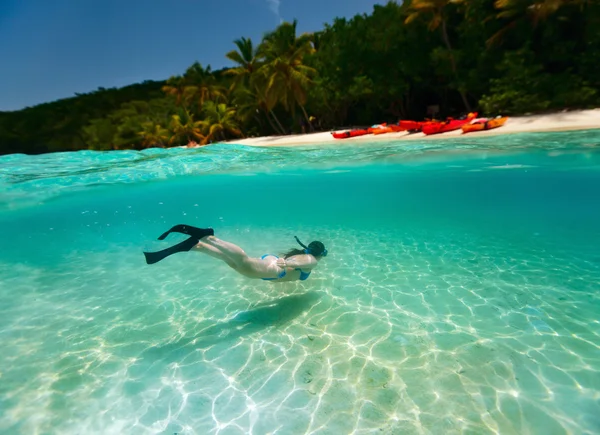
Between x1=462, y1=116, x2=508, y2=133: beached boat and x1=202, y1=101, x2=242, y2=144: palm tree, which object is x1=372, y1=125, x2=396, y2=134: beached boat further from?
x1=202, y1=101, x2=242, y2=144: palm tree

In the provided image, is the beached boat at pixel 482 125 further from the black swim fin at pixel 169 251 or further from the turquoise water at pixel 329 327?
the black swim fin at pixel 169 251

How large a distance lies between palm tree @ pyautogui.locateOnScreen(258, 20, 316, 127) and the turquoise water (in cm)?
2103

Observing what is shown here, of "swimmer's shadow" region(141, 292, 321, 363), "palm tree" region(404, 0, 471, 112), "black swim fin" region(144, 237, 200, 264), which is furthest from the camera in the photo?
"palm tree" region(404, 0, 471, 112)

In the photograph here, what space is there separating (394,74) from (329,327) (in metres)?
27.0

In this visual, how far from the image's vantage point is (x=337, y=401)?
10.1ft

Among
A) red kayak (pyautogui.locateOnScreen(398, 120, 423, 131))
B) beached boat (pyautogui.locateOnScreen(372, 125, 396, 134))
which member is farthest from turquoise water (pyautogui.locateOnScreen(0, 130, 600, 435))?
beached boat (pyautogui.locateOnScreen(372, 125, 396, 134))

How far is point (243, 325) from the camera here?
14.5 ft

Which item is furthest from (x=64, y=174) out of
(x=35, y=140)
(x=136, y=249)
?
(x=35, y=140)

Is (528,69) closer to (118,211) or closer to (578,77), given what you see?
(578,77)

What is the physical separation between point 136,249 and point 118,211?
272 inches

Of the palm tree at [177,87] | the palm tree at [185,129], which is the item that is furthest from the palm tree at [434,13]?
the palm tree at [177,87]

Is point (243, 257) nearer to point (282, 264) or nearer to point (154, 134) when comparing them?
point (282, 264)

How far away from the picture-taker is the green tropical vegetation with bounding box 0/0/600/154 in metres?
20.6

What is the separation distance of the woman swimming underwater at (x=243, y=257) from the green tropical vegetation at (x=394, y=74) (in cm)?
2213
